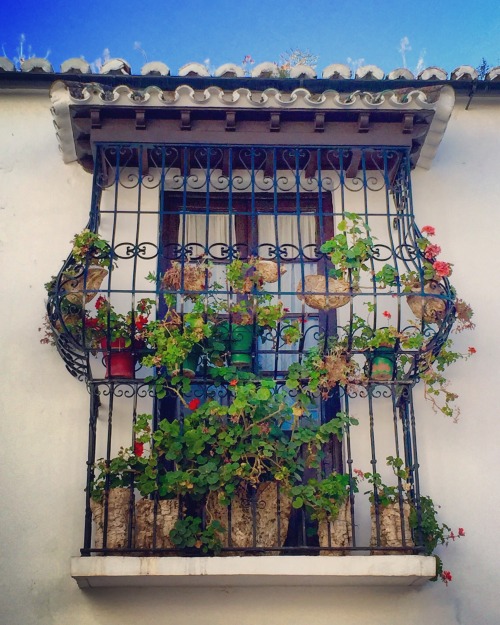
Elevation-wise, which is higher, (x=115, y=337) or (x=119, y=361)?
(x=115, y=337)

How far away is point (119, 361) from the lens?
546 centimetres

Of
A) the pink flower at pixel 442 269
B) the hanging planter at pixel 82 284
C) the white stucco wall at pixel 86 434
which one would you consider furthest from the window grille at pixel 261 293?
the white stucco wall at pixel 86 434

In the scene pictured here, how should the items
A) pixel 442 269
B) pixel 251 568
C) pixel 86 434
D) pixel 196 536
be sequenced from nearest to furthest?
pixel 251 568 < pixel 196 536 < pixel 442 269 < pixel 86 434

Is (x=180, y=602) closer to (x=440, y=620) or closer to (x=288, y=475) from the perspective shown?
(x=288, y=475)

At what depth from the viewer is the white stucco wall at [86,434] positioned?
17.1ft

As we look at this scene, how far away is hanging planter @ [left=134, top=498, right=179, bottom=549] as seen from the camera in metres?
5.12

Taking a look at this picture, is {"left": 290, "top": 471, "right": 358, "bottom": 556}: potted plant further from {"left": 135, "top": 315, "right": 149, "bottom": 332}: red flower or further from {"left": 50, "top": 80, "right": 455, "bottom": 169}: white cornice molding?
{"left": 50, "top": 80, "right": 455, "bottom": 169}: white cornice molding

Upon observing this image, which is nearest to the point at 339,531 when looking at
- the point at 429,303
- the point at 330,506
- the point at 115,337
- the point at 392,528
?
the point at 330,506

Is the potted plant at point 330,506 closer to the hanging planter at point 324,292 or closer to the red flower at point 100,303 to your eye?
Answer: the hanging planter at point 324,292

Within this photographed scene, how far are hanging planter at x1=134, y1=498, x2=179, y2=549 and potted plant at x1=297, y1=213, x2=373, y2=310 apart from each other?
57.7 inches

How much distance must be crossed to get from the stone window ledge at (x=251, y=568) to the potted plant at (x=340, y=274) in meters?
1.52

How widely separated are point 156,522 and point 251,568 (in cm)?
61

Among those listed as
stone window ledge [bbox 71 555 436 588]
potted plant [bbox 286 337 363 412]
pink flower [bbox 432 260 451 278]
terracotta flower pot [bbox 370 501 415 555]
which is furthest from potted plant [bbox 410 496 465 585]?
pink flower [bbox 432 260 451 278]

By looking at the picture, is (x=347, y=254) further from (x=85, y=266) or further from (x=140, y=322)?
(x=85, y=266)
